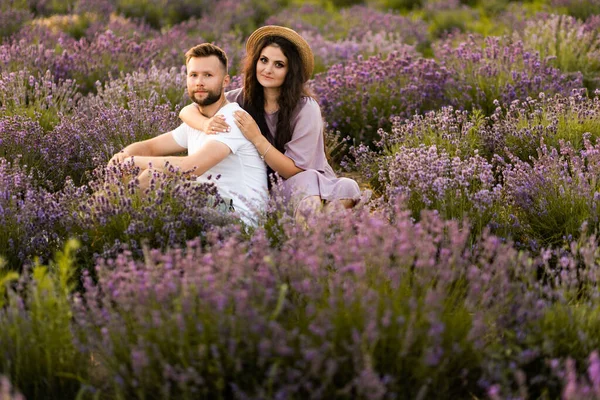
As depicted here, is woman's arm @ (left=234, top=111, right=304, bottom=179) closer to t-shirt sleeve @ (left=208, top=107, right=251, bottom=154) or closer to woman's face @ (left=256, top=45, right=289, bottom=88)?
t-shirt sleeve @ (left=208, top=107, right=251, bottom=154)

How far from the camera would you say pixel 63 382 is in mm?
2416

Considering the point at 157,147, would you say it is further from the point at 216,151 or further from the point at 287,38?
the point at 287,38

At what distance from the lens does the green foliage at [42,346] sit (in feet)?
7.71

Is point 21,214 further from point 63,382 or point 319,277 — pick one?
point 319,277

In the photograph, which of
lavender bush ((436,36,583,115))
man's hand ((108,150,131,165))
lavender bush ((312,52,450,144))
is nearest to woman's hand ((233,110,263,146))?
man's hand ((108,150,131,165))

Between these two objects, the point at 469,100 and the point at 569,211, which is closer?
the point at 569,211

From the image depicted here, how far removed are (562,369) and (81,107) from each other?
390 cm

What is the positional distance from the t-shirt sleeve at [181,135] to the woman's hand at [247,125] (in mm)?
425

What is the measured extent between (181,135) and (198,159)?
0.52 m

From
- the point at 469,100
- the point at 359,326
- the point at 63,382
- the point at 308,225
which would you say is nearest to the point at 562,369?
the point at 359,326

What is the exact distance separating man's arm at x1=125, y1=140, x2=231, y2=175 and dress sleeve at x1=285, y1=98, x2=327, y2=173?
453 mm

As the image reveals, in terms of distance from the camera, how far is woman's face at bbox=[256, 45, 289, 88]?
4.02 metres

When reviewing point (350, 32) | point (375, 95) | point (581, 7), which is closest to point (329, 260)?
point (375, 95)

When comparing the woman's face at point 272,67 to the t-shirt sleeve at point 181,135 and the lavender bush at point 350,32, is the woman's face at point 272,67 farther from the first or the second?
the lavender bush at point 350,32
